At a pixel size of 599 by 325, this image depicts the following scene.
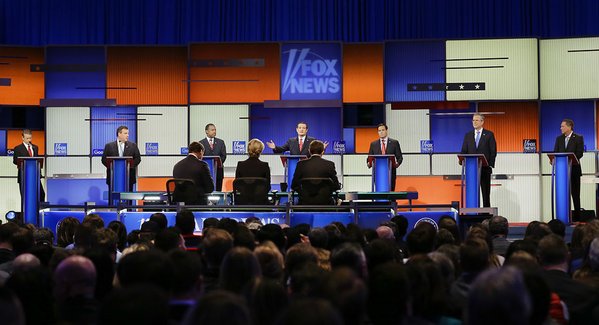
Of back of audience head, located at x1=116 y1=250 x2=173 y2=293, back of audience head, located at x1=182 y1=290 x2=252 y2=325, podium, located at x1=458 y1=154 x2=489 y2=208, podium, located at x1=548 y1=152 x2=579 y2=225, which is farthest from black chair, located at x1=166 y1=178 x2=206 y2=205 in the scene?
back of audience head, located at x1=182 y1=290 x2=252 y2=325

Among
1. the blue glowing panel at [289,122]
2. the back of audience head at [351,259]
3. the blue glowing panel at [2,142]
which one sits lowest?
the back of audience head at [351,259]

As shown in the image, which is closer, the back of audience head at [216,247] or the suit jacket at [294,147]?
the back of audience head at [216,247]

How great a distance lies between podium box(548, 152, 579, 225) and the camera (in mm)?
9578

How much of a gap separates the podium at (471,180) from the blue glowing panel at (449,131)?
126 inches

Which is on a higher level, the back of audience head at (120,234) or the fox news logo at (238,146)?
the fox news logo at (238,146)

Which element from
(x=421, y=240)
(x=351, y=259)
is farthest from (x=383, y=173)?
(x=351, y=259)

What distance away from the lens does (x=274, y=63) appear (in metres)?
12.7

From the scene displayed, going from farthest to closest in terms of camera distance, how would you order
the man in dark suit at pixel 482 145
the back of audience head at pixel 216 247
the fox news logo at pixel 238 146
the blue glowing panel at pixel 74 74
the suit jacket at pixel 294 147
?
the blue glowing panel at pixel 74 74, the fox news logo at pixel 238 146, the suit jacket at pixel 294 147, the man in dark suit at pixel 482 145, the back of audience head at pixel 216 247

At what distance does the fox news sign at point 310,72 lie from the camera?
1262cm

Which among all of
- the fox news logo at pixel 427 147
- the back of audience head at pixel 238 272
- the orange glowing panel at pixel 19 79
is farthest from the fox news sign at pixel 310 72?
the back of audience head at pixel 238 272

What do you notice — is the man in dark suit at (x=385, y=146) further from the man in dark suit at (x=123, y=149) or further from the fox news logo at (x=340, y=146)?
the man in dark suit at (x=123, y=149)

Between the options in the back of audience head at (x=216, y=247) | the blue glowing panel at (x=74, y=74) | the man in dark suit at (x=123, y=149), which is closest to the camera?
the back of audience head at (x=216, y=247)

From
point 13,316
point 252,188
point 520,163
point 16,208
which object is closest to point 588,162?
point 520,163

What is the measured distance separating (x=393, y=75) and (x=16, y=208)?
19.6ft
